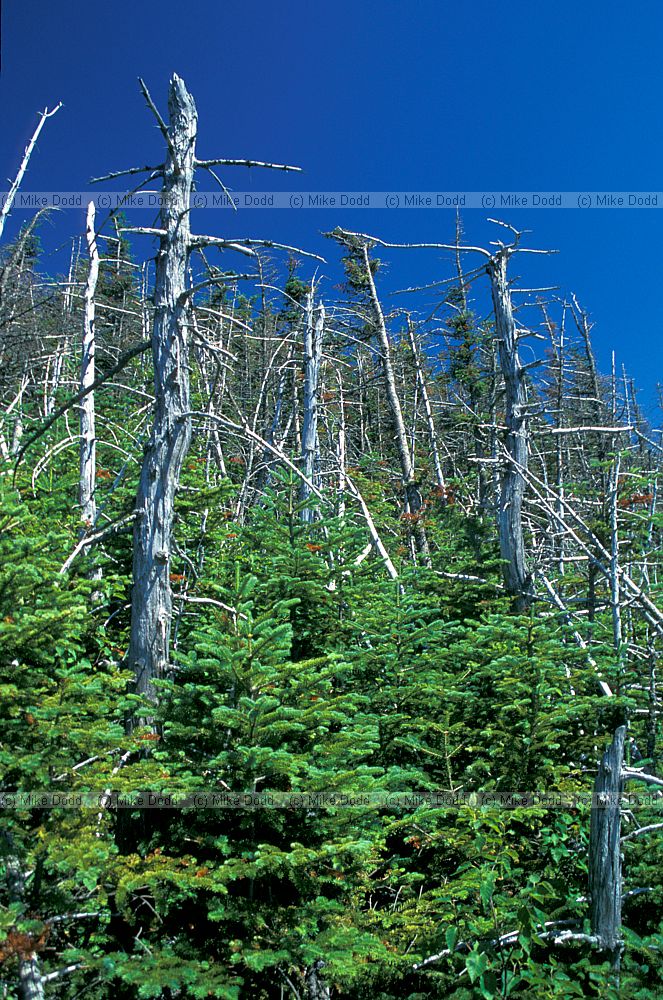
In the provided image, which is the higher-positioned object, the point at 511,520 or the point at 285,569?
the point at 511,520

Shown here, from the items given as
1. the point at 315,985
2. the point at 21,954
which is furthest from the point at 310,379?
the point at 21,954

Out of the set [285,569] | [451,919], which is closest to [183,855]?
[451,919]

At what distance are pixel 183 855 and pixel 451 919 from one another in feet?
5.32

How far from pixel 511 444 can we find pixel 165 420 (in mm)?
4793

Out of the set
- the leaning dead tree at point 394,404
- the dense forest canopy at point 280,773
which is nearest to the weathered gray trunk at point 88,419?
the dense forest canopy at point 280,773

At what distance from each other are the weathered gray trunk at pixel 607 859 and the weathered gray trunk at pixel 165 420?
3.04 m

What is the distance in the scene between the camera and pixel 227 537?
7379mm

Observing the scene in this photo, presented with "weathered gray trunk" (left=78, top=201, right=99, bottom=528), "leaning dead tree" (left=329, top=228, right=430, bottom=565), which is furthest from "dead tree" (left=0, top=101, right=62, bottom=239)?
"leaning dead tree" (left=329, top=228, right=430, bottom=565)

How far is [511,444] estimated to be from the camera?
8.35 metres

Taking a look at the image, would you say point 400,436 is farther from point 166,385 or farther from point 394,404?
point 166,385

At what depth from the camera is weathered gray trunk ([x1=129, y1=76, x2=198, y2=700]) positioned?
4.89 metres

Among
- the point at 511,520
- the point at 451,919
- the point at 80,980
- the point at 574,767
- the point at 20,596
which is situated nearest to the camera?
the point at 80,980

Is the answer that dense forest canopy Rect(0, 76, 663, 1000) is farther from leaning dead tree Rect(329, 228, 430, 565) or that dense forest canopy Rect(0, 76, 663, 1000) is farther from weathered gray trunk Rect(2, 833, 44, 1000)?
leaning dead tree Rect(329, 228, 430, 565)

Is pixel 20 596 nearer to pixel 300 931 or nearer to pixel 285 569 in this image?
pixel 285 569
